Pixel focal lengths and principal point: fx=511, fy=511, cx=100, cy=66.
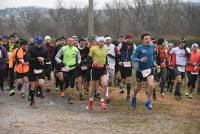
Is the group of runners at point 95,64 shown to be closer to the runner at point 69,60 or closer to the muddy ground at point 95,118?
the runner at point 69,60

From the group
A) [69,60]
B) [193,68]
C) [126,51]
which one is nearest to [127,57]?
[126,51]

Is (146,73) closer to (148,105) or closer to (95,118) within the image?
(148,105)

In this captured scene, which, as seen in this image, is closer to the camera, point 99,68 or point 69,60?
point 99,68

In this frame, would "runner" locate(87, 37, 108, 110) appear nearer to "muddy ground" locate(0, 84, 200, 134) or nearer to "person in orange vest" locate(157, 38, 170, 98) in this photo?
"muddy ground" locate(0, 84, 200, 134)

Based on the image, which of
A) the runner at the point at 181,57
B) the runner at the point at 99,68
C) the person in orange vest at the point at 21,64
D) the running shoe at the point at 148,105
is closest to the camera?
the running shoe at the point at 148,105

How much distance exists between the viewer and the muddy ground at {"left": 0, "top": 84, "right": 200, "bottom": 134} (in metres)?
11.6

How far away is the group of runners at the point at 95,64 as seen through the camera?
47.4ft

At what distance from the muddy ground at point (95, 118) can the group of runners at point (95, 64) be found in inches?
16.6

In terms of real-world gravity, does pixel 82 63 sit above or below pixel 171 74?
above

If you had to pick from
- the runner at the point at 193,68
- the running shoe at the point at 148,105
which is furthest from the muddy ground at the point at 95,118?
the runner at the point at 193,68

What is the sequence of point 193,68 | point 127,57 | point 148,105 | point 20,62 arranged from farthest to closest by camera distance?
point 193,68 → point 20,62 → point 127,57 → point 148,105

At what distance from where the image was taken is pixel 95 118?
43.0 feet

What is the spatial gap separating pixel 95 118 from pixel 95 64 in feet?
6.68

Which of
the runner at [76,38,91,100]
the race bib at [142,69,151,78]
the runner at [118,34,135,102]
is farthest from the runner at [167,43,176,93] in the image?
the race bib at [142,69,151,78]
